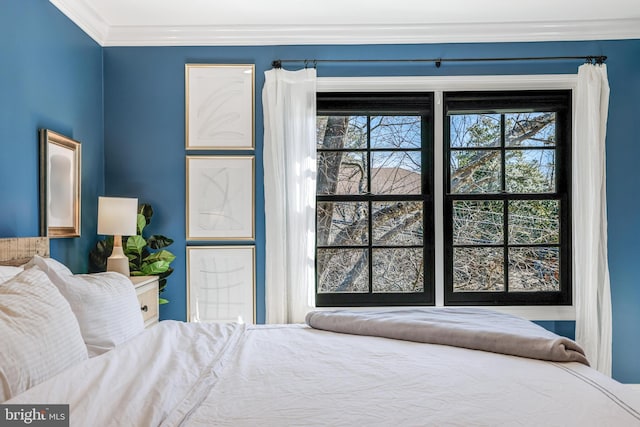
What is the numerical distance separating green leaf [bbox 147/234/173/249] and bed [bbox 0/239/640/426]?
1173 mm

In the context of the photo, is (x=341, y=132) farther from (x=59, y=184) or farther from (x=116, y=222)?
(x=59, y=184)

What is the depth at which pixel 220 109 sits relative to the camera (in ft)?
11.2

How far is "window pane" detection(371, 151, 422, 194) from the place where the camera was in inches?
138

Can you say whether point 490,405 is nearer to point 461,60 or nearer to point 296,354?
point 296,354

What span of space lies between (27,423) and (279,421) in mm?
586

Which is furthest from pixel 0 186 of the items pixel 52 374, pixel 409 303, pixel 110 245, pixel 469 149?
pixel 469 149

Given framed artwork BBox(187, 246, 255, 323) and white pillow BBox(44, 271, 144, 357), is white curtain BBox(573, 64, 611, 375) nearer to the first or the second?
framed artwork BBox(187, 246, 255, 323)

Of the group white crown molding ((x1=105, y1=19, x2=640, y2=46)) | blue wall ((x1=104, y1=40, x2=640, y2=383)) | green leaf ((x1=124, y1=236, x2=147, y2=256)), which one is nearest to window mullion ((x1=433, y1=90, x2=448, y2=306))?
blue wall ((x1=104, y1=40, x2=640, y2=383))

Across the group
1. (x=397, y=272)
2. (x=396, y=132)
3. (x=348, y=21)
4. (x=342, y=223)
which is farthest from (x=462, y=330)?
(x=348, y=21)

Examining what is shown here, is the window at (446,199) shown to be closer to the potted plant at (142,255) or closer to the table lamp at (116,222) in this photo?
the potted plant at (142,255)

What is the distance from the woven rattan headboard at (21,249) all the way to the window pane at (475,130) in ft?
8.91

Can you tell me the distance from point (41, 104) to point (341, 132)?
192 cm

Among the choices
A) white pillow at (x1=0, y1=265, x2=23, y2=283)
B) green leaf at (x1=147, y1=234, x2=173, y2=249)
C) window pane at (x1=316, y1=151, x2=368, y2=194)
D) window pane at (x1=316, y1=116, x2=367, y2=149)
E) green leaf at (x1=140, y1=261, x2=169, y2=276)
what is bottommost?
green leaf at (x1=140, y1=261, x2=169, y2=276)

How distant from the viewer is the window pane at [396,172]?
138 inches
